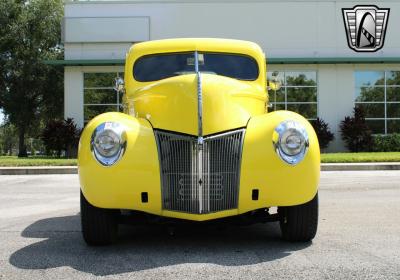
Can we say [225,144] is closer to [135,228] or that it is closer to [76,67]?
[135,228]

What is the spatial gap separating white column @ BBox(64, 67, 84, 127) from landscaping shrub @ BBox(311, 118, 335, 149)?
1123 centimetres

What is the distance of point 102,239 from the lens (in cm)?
512

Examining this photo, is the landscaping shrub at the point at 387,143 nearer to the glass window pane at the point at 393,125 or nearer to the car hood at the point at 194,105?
the glass window pane at the point at 393,125

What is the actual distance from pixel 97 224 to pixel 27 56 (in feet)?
99.8

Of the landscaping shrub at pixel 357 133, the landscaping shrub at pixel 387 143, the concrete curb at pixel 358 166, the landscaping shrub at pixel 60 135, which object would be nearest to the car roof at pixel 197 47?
the concrete curb at pixel 358 166

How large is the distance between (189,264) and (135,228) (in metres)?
1.98

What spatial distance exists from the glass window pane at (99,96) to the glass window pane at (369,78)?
39.9ft

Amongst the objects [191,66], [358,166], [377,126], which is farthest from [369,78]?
[191,66]

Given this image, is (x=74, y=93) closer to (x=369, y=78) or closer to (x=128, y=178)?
(x=369, y=78)

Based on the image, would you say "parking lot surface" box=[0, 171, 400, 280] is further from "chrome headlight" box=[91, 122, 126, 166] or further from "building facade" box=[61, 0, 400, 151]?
"building facade" box=[61, 0, 400, 151]

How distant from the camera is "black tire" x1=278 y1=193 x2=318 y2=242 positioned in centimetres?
509

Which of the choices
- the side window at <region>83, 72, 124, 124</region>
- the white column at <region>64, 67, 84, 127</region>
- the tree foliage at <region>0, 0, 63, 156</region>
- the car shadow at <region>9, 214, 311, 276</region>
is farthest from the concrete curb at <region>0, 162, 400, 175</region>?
the tree foliage at <region>0, 0, 63, 156</region>

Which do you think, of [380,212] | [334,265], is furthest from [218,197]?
[380,212]

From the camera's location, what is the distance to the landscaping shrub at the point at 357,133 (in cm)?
2473
